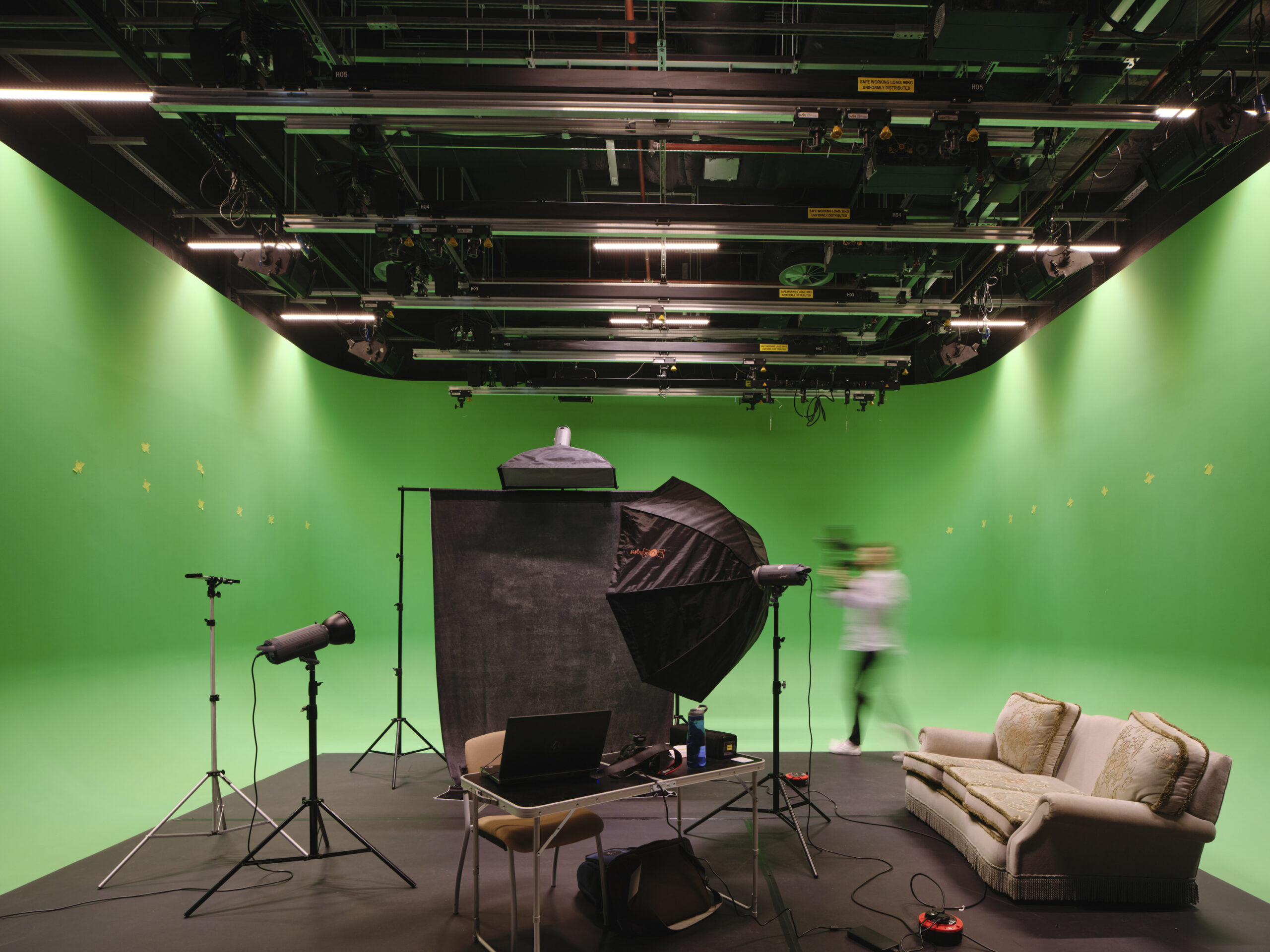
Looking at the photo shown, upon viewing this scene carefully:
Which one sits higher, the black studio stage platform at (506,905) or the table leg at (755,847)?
the table leg at (755,847)

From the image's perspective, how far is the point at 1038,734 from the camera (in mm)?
4527

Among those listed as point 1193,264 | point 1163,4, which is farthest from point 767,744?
point 1163,4

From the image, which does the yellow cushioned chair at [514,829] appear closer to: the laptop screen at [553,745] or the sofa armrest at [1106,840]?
the laptop screen at [553,745]

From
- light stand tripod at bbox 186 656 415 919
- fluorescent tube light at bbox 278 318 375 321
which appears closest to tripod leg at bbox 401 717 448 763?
light stand tripod at bbox 186 656 415 919

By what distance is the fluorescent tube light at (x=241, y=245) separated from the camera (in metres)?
5.08

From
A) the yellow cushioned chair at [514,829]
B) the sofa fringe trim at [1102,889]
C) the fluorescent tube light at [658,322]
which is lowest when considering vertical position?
the sofa fringe trim at [1102,889]

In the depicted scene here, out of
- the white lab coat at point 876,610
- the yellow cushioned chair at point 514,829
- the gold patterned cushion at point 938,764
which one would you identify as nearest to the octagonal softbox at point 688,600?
the yellow cushioned chair at point 514,829

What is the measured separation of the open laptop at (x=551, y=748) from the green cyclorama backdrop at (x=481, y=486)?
7.86ft

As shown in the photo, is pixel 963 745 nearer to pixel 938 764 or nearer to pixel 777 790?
pixel 938 764

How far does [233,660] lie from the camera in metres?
6.07

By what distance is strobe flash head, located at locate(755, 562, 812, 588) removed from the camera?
132 inches

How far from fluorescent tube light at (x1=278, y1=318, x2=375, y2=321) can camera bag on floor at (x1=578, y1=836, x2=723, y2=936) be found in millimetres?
4825

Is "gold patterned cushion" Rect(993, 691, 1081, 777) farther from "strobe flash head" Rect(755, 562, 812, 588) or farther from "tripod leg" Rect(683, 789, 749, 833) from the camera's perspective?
"strobe flash head" Rect(755, 562, 812, 588)

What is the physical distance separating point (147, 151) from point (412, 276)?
182 cm
